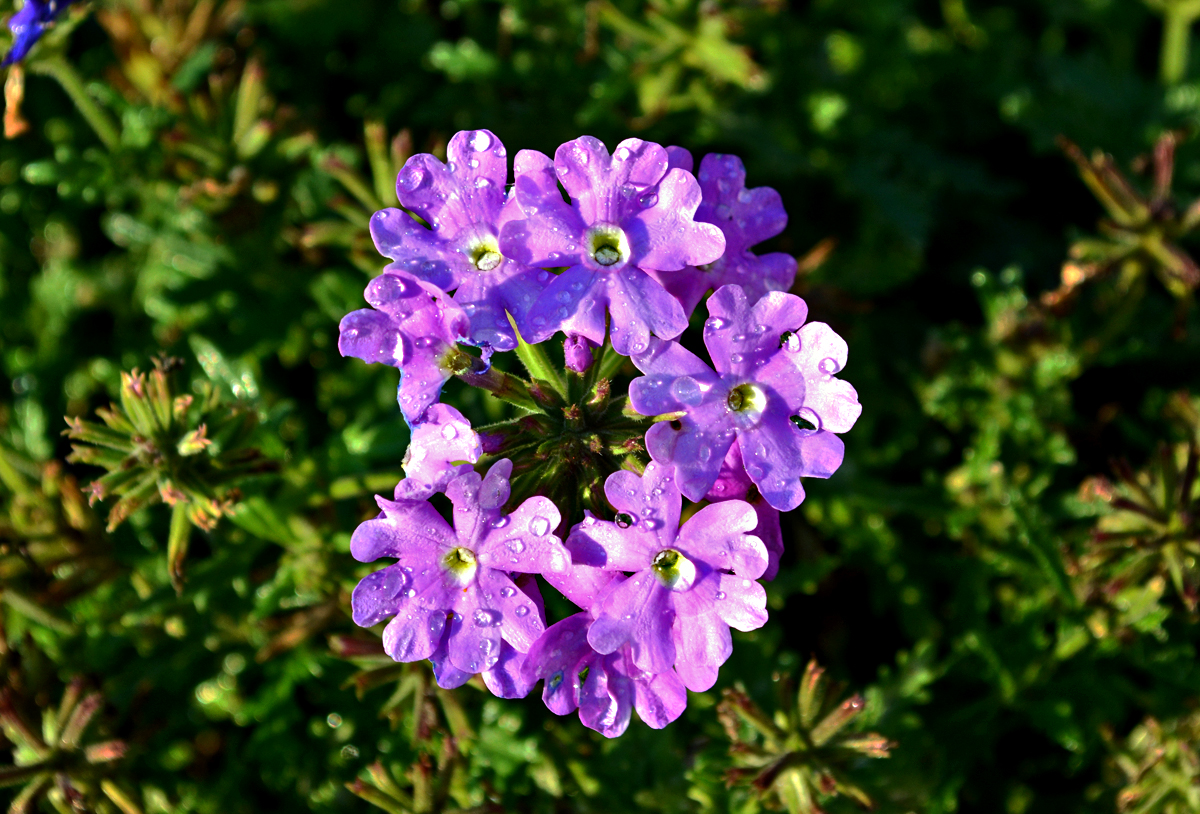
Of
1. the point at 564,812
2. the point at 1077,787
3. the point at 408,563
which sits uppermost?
the point at 408,563

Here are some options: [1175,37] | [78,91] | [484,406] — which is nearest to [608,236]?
[484,406]

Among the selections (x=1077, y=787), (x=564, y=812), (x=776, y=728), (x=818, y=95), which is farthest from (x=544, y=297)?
(x=1077, y=787)

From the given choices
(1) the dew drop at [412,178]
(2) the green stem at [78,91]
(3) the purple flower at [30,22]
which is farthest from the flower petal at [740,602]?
(2) the green stem at [78,91]

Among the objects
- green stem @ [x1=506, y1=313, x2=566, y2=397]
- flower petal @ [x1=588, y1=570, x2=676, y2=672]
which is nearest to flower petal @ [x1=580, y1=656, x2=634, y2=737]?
flower petal @ [x1=588, y1=570, x2=676, y2=672]

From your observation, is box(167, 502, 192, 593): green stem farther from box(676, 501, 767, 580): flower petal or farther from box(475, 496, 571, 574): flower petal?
box(676, 501, 767, 580): flower petal

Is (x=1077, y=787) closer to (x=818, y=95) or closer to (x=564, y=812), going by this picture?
(x=564, y=812)

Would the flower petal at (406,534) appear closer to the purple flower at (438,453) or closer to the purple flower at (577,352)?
the purple flower at (438,453)
